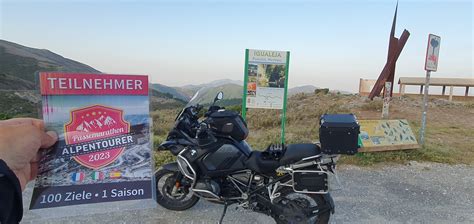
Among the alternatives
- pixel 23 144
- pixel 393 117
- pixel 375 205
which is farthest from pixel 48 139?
pixel 393 117

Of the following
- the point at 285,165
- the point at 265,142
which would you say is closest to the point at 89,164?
the point at 285,165

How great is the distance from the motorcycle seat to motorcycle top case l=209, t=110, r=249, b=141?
0.53 metres

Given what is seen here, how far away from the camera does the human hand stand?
142cm

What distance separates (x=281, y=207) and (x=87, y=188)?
5.47 feet

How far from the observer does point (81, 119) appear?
180 centimetres

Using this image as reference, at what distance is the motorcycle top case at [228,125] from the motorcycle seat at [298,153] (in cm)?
53

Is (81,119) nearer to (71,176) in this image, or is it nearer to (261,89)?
(71,176)

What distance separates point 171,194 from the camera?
10.3 feet

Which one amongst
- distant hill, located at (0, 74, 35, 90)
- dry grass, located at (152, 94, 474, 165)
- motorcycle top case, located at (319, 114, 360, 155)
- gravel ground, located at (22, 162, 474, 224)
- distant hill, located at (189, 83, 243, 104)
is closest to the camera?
distant hill, located at (0, 74, 35, 90)

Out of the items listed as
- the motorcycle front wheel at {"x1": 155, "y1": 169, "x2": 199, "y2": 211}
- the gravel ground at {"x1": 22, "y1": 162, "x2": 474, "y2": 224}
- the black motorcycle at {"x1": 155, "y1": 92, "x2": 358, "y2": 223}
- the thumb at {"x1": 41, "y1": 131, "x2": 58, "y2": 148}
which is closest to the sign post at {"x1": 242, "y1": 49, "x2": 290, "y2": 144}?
the gravel ground at {"x1": 22, "y1": 162, "x2": 474, "y2": 224}

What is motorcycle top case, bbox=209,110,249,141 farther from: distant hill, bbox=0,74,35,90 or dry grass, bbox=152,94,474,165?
distant hill, bbox=0,74,35,90

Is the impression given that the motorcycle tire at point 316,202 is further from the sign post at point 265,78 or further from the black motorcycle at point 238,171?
the sign post at point 265,78

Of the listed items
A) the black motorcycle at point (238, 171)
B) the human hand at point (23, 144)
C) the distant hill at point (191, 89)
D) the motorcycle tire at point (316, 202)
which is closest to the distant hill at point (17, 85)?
the human hand at point (23, 144)

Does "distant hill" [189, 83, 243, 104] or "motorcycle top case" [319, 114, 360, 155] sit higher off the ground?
"distant hill" [189, 83, 243, 104]
